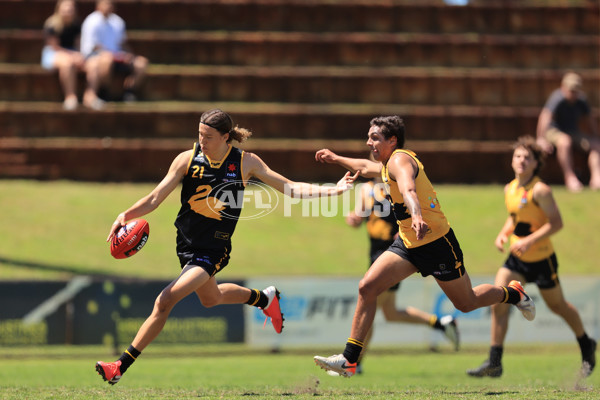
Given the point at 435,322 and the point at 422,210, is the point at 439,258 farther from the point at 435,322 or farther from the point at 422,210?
the point at 435,322

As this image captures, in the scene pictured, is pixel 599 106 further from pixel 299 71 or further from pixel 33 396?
pixel 33 396

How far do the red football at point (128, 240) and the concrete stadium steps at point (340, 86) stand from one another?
11628 millimetres

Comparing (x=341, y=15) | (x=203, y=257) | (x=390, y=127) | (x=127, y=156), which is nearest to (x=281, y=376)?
(x=203, y=257)

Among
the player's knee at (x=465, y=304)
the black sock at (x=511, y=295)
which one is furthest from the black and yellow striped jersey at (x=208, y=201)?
the black sock at (x=511, y=295)

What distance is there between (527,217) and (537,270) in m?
0.55

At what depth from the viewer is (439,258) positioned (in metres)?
6.95

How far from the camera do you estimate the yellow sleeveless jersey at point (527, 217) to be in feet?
29.0

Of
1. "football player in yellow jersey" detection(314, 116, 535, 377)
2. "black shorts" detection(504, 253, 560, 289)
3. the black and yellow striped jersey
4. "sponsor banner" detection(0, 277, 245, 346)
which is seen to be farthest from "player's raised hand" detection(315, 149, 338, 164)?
"sponsor banner" detection(0, 277, 245, 346)

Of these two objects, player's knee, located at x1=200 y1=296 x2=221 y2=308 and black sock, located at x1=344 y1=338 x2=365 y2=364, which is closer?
black sock, located at x1=344 y1=338 x2=365 y2=364

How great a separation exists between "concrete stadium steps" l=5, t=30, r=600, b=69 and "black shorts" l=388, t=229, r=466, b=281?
1297 cm

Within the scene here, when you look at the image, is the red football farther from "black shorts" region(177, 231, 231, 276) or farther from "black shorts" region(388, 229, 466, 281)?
"black shorts" region(388, 229, 466, 281)

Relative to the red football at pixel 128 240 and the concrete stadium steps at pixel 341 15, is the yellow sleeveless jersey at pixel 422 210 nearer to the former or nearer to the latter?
the red football at pixel 128 240

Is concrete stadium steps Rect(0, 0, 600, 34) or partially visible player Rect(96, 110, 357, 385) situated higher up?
concrete stadium steps Rect(0, 0, 600, 34)

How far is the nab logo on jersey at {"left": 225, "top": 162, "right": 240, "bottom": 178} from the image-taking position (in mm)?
7223
